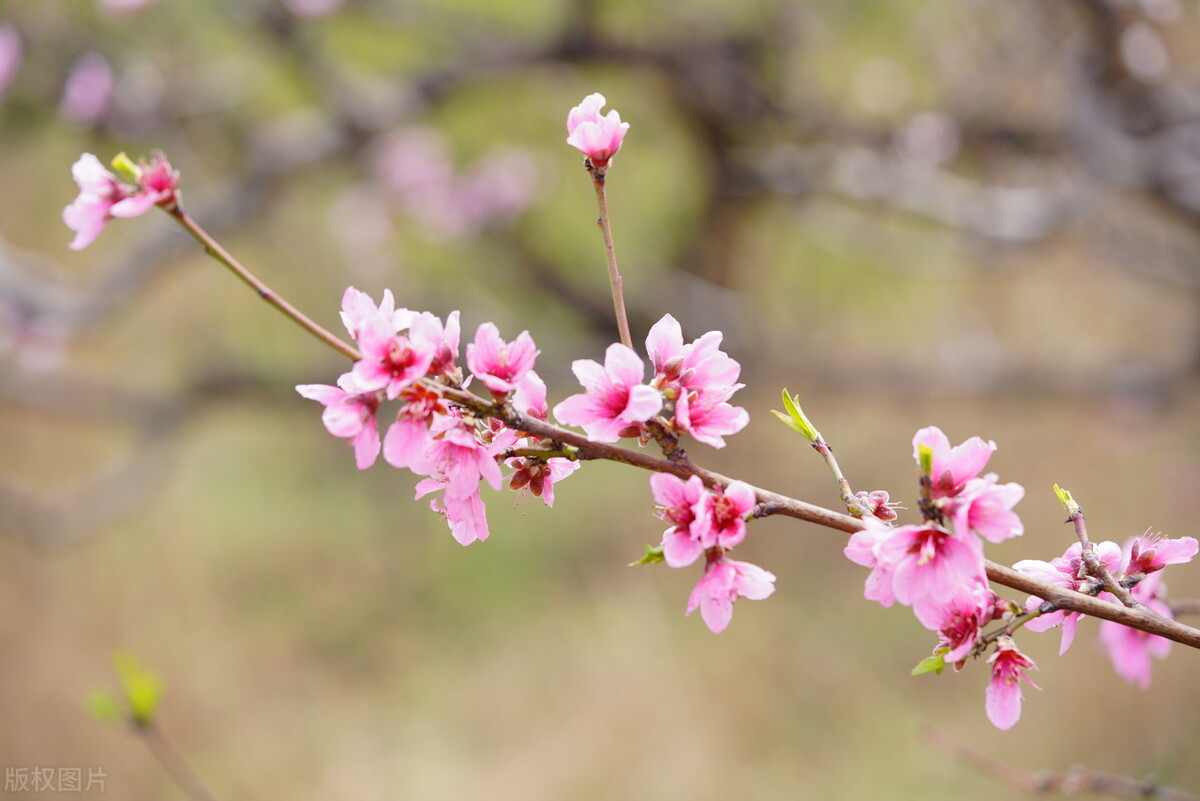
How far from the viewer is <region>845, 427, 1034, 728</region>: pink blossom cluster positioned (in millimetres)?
602

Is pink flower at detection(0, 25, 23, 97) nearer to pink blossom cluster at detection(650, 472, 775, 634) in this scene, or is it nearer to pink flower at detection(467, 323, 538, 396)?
pink flower at detection(467, 323, 538, 396)

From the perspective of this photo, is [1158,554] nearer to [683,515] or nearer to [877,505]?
[877,505]

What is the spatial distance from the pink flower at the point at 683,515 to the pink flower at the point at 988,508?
0.18 metres

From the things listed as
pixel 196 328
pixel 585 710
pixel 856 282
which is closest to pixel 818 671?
pixel 585 710

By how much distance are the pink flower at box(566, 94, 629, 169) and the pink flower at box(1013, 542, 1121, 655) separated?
0.48 m

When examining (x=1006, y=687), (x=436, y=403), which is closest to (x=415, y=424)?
(x=436, y=403)

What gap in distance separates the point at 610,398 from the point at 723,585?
0.17 m

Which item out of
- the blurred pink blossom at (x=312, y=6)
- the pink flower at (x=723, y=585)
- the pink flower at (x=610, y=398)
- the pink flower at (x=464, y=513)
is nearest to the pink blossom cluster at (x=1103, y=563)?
the pink flower at (x=723, y=585)

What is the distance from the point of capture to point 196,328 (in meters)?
4.45

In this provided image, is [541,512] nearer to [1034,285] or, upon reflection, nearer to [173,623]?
[173,623]

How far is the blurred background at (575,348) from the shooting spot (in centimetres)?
272

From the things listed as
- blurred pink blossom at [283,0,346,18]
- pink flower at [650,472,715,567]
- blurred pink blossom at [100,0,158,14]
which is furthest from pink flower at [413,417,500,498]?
blurred pink blossom at [100,0,158,14]

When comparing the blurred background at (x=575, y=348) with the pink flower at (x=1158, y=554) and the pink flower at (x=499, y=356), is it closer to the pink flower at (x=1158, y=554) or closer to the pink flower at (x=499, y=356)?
the pink flower at (x=1158, y=554)

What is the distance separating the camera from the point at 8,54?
Answer: 251cm
